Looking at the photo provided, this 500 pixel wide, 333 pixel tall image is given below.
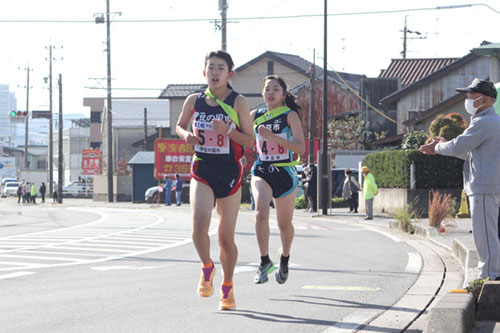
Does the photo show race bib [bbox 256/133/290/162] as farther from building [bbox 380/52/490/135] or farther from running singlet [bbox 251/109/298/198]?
building [bbox 380/52/490/135]

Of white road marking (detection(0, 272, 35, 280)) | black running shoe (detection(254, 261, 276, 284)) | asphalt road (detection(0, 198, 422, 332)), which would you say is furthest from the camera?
white road marking (detection(0, 272, 35, 280))

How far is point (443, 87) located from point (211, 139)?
136 ft

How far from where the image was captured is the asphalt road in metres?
6.18

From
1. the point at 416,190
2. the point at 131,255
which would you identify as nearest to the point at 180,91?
the point at 416,190

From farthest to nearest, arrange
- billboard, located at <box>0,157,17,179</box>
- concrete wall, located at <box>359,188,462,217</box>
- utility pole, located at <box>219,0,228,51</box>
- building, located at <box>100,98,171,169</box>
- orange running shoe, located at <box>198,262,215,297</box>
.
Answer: billboard, located at <box>0,157,17,179</box> < building, located at <box>100,98,171,169</box> < utility pole, located at <box>219,0,228,51</box> < concrete wall, located at <box>359,188,462,217</box> < orange running shoe, located at <box>198,262,215,297</box>

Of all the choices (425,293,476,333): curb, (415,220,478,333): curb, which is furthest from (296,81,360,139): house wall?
(425,293,476,333): curb

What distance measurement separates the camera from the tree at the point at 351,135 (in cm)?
5212

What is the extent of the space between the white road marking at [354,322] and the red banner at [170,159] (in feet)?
→ 148

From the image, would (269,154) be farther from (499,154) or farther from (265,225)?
(499,154)

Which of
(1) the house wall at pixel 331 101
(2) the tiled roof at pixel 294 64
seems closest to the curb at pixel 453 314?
(1) the house wall at pixel 331 101

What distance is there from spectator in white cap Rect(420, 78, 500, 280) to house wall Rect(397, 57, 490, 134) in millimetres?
38548

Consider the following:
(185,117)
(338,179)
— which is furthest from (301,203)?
(185,117)

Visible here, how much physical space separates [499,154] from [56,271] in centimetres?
568

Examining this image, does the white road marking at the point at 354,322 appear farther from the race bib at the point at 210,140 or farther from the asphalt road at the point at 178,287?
the race bib at the point at 210,140
